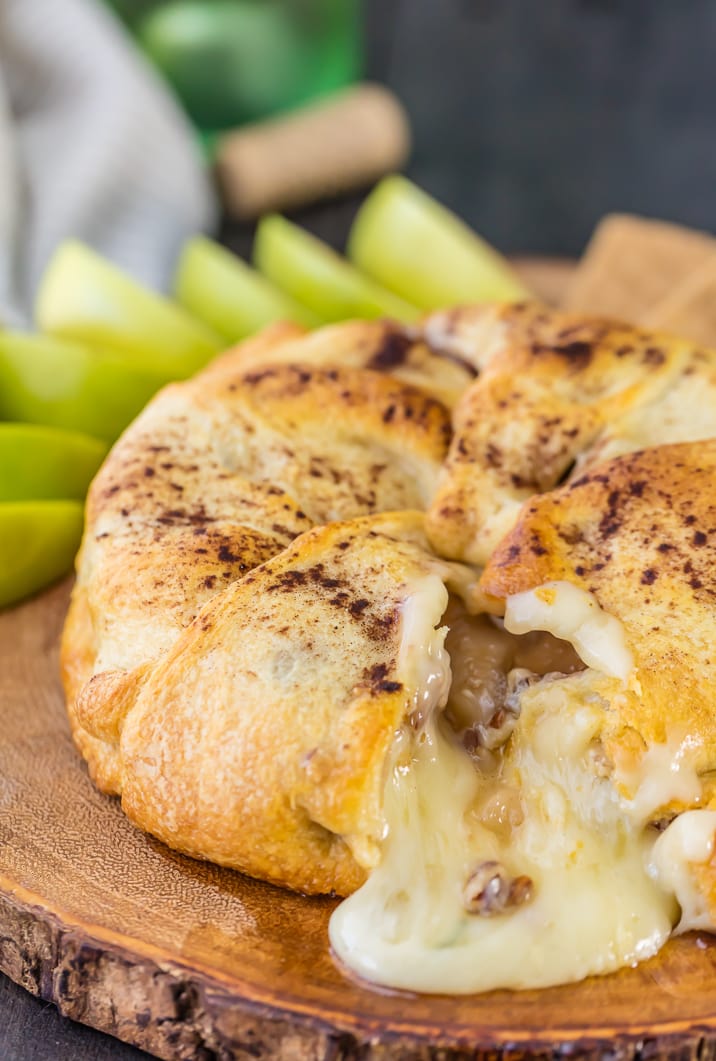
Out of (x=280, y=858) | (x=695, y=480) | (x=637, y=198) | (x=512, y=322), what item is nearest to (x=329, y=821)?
(x=280, y=858)

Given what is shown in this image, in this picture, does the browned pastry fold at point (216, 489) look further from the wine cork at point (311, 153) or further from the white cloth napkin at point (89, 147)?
the wine cork at point (311, 153)

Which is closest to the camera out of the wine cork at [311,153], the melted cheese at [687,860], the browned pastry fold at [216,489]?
the melted cheese at [687,860]

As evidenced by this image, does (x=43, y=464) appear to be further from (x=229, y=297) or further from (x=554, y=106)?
(x=554, y=106)

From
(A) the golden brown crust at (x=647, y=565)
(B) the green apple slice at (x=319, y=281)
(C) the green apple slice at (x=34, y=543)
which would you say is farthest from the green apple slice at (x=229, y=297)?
(A) the golden brown crust at (x=647, y=565)

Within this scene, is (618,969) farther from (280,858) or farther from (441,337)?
(441,337)

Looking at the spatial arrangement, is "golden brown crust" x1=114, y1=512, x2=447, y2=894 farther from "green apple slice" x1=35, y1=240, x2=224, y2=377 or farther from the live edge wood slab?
"green apple slice" x1=35, y1=240, x2=224, y2=377

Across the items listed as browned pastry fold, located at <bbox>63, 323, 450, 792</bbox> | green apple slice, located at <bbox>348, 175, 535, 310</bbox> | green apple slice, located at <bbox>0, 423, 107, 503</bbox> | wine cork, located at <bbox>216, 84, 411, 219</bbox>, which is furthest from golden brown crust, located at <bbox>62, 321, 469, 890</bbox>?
wine cork, located at <bbox>216, 84, 411, 219</bbox>
